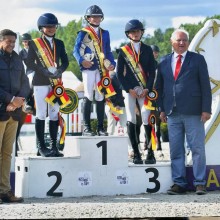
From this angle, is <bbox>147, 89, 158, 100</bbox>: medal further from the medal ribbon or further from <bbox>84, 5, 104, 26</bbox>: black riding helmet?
<bbox>84, 5, 104, 26</bbox>: black riding helmet

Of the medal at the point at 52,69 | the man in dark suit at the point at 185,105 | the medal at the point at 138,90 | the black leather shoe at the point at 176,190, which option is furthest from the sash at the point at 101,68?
the black leather shoe at the point at 176,190

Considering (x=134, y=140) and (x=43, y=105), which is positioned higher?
(x=43, y=105)

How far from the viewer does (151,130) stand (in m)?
9.42

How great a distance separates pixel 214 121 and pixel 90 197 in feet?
6.30

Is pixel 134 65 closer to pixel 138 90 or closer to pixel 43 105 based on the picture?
pixel 138 90

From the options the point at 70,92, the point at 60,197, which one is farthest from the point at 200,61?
the point at 60,197

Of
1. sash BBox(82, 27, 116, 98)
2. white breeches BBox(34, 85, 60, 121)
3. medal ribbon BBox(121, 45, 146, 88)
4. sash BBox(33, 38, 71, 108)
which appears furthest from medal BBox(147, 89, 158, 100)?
white breeches BBox(34, 85, 60, 121)

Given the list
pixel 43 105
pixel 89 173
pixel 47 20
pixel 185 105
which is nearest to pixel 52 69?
pixel 43 105

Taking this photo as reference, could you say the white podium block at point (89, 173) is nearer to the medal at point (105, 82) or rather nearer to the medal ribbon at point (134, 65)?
the medal at point (105, 82)

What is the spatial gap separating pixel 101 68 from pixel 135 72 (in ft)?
1.42

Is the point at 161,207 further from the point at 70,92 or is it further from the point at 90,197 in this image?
the point at 70,92

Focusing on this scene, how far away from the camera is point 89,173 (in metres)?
8.77

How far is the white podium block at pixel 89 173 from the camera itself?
8.59 metres

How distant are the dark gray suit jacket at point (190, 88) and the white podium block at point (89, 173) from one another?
0.78 metres
